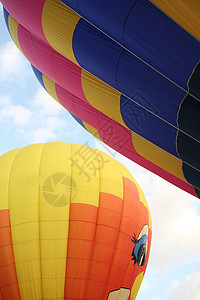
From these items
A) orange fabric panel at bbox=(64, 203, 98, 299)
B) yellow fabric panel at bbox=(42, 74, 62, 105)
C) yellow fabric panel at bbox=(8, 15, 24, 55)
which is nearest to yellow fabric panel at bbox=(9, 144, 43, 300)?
orange fabric panel at bbox=(64, 203, 98, 299)

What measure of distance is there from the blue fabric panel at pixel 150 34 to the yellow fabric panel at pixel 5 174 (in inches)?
145

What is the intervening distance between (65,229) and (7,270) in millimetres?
1122

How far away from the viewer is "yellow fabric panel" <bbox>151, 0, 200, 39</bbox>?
3.52 meters

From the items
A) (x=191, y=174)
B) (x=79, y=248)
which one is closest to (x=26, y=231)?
(x=79, y=248)

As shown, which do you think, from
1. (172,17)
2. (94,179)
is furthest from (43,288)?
(172,17)

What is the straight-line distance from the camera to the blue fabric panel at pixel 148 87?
456cm

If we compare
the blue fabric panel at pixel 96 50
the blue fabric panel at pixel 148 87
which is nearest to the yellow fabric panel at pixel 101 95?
the blue fabric panel at pixel 96 50

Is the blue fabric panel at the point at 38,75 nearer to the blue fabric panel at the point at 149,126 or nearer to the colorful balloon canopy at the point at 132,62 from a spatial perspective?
the colorful balloon canopy at the point at 132,62

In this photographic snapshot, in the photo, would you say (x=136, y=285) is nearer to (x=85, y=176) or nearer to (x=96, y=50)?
(x=85, y=176)

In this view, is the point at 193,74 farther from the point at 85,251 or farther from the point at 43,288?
the point at 43,288

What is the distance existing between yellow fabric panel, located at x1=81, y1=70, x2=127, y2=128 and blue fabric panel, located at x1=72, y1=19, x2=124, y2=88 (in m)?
0.61

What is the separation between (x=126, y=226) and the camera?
7.16 metres

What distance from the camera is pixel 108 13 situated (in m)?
4.10

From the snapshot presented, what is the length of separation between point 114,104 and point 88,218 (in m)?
Answer: 2.16
